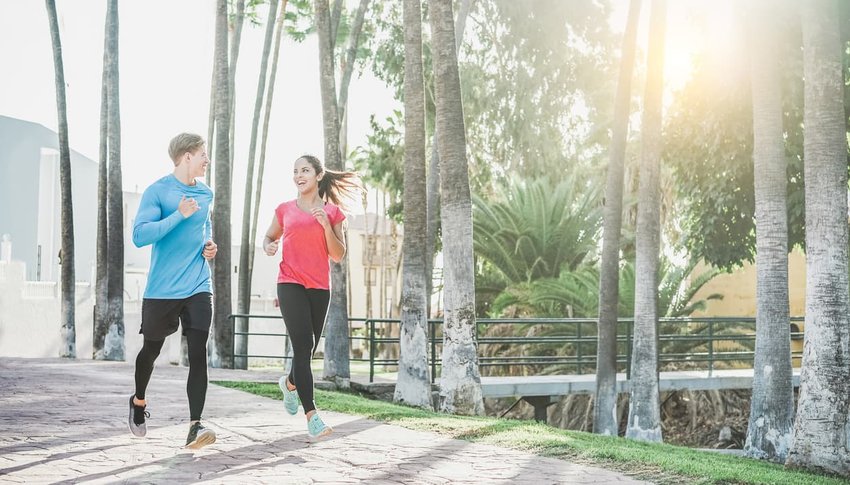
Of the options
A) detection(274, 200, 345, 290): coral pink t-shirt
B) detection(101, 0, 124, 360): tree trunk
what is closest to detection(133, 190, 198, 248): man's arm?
detection(274, 200, 345, 290): coral pink t-shirt

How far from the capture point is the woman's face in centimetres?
711

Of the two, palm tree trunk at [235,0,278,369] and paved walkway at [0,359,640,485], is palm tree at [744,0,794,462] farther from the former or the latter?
palm tree trunk at [235,0,278,369]

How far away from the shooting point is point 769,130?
13.1m

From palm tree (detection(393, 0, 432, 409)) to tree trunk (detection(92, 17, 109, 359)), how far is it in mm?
10427

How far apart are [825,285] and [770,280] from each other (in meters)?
2.59

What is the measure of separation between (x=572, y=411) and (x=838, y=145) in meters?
12.1

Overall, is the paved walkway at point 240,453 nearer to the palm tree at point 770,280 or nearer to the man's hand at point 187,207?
the man's hand at point 187,207

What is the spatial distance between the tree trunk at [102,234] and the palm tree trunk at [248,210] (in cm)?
311

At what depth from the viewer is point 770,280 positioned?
41.9ft

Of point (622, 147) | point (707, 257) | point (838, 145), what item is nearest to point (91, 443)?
point (838, 145)

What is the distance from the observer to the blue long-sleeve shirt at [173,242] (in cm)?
641

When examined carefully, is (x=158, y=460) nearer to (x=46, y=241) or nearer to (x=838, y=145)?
(x=838, y=145)

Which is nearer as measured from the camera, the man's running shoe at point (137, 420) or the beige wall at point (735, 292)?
the man's running shoe at point (137, 420)

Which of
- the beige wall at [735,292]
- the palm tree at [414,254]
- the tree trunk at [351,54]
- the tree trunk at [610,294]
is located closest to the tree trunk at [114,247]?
the tree trunk at [351,54]
